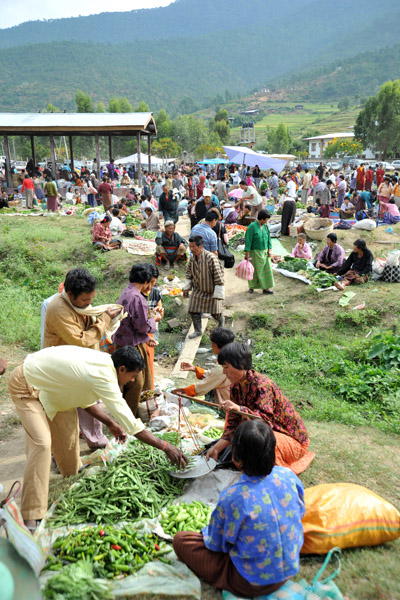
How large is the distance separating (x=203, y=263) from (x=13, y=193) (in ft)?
55.6

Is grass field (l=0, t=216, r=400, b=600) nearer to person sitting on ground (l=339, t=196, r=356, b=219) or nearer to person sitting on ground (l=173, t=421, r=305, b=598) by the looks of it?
person sitting on ground (l=173, t=421, r=305, b=598)

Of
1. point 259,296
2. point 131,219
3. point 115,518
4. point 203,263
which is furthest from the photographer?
point 131,219

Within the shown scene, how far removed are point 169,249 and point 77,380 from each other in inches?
270

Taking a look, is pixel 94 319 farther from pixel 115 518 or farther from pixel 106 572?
pixel 106 572

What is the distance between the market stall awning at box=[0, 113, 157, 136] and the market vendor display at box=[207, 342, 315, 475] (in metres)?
17.8

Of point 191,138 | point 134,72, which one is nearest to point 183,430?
point 191,138

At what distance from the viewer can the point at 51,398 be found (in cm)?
325

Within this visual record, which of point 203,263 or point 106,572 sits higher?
point 203,263

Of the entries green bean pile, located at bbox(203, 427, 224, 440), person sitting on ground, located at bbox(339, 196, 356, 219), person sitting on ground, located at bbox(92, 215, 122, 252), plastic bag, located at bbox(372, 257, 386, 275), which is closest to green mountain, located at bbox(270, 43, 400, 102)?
person sitting on ground, located at bbox(339, 196, 356, 219)

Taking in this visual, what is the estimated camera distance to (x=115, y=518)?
3.14 meters

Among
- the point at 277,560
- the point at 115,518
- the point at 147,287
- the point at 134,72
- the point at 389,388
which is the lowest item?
the point at 389,388

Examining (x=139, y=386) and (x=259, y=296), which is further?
(x=259, y=296)

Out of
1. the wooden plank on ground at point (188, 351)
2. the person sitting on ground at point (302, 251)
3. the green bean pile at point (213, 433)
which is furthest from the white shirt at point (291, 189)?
the green bean pile at point (213, 433)

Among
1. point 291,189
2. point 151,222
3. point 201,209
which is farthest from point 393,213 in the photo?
point 151,222
